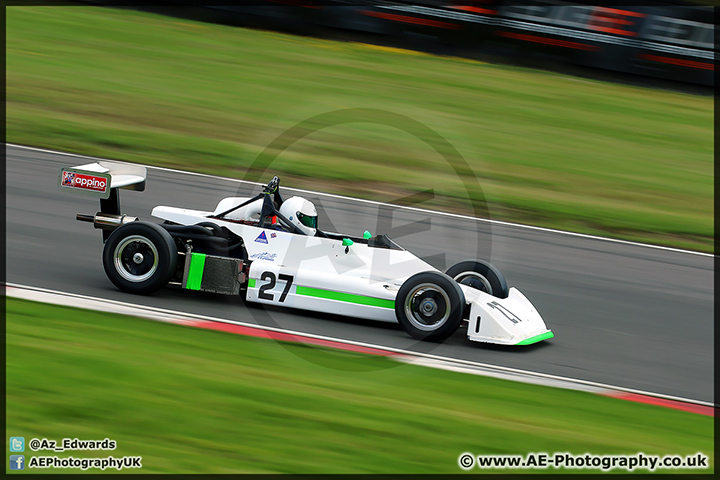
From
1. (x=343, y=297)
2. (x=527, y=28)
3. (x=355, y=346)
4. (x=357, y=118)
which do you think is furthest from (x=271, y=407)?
(x=527, y=28)

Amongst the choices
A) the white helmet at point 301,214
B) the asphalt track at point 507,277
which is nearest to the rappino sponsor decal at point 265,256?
the white helmet at point 301,214

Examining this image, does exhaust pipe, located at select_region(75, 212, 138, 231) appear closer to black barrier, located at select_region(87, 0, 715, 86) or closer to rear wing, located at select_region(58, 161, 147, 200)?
rear wing, located at select_region(58, 161, 147, 200)

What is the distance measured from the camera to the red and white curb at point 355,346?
6.67 metres

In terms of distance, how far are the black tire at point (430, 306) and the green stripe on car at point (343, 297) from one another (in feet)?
0.67

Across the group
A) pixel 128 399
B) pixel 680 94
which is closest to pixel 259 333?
pixel 128 399

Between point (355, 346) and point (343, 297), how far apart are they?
0.52 meters

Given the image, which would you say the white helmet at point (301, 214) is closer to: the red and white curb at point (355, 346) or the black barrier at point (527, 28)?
the red and white curb at point (355, 346)

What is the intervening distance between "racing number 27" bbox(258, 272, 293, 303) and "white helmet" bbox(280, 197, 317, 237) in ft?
1.61

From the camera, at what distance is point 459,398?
20.1 ft

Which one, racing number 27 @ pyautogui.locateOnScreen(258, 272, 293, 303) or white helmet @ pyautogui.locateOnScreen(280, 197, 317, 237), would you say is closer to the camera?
racing number 27 @ pyautogui.locateOnScreen(258, 272, 293, 303)

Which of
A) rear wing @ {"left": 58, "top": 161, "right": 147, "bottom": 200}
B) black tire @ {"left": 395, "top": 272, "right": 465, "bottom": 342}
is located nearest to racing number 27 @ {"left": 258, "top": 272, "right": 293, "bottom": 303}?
black tire @ {"left": 395, "top": 272, "right": 465, "bottom": 342}

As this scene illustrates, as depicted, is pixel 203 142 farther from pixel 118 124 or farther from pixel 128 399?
pixel 128 399

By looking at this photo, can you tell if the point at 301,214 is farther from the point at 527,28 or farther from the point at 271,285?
the point at 527,28

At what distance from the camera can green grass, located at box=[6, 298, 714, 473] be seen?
509cm
